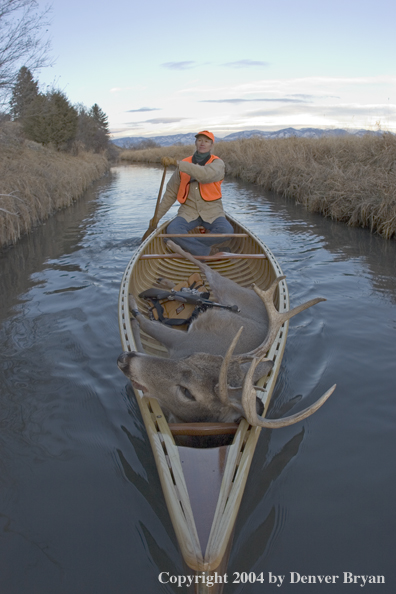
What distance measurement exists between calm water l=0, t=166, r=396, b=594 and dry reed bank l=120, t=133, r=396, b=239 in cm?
411

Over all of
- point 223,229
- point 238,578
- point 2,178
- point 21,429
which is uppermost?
point 2,178

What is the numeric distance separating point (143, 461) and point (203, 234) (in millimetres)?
4012

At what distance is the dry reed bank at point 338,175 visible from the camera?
10.3 m

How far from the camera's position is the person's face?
22.2ft

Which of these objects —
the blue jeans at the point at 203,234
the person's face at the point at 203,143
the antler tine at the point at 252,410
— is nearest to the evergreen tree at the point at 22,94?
the person's face at the point at 203,143

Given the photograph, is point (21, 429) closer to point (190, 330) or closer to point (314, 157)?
point (190, 330)

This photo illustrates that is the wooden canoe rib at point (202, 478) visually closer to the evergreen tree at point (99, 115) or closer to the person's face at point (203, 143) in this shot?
the person's face at point (203, 143)

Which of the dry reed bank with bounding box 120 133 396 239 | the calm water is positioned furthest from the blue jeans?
the dry reed bank with bounding box 120 133 396 239

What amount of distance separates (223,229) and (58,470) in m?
4.69

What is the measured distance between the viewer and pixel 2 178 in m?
11.2

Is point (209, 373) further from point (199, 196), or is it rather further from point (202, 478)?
point (199, 196)

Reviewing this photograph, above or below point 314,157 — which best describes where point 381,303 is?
below

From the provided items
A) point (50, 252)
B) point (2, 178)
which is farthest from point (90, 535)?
point (2, 178)

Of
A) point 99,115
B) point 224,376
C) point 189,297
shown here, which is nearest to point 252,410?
point 224,376
